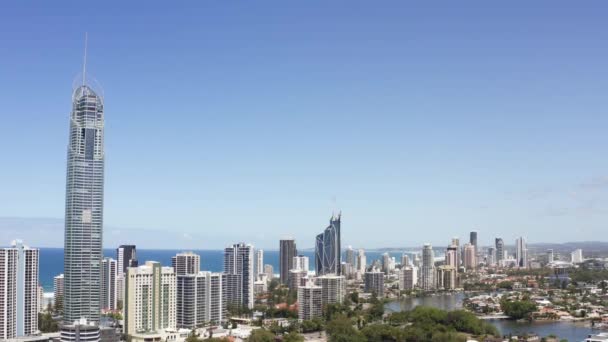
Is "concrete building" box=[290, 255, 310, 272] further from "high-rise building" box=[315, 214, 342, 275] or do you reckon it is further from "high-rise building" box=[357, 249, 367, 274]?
"high-rise building" box=[357, 249, 367, 274]

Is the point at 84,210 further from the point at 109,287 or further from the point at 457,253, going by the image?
the point at 457,253

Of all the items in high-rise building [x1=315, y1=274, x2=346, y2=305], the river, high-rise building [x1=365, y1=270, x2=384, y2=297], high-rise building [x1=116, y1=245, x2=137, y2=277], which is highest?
high-rise building [x1=116, y1=245, x2=137, y2=277]

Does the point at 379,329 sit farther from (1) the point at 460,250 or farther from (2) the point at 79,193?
(1) the point at 460,250

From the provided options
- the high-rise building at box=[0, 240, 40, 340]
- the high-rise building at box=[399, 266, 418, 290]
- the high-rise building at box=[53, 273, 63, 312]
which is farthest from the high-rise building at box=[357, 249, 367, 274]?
the high-rise building at box=[0, 240, 40, 340]

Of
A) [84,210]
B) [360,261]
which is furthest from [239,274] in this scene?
[360,261]

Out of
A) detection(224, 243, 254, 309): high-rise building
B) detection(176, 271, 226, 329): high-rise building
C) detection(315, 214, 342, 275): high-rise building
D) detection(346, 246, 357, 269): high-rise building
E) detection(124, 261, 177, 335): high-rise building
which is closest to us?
detection(124, 261, 177, 335): high-rise building

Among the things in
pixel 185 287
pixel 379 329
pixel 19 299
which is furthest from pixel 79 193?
pixel 379 329
